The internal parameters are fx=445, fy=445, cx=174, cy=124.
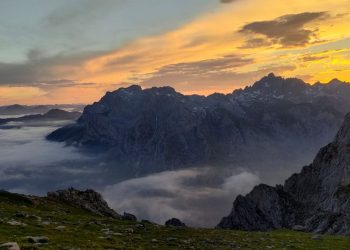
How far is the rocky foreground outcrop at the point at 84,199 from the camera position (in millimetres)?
72994

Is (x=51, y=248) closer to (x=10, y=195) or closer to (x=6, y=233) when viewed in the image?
(x=6, y=233)

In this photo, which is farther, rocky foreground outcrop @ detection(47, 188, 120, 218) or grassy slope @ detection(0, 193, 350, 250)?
rocky foreground outcrop @ detection(47, 188, 120, 218)

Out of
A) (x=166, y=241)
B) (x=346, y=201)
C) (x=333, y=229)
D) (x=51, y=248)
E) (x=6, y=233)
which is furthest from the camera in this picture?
(x=346, y=201)

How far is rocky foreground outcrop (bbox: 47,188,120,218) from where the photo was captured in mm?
72994

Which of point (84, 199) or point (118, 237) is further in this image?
point (84, 199)

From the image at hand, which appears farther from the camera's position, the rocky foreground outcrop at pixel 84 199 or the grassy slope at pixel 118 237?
the rocky foreground outcrop at pixel 84 199

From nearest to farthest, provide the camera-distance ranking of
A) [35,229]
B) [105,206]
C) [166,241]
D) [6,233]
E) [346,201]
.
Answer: [6,233], [35,229], [166,241], [105,206], [346,201]

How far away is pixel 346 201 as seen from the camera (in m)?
173

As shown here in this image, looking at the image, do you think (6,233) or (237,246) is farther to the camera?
(237,246)

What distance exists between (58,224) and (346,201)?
508ft

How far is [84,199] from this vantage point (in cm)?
7788

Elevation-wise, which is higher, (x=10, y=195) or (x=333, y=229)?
(x=10, y=195)

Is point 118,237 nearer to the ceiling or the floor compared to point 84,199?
nearer to the floor

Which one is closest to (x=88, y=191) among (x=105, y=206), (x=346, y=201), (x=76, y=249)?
(x=105, y=206)
